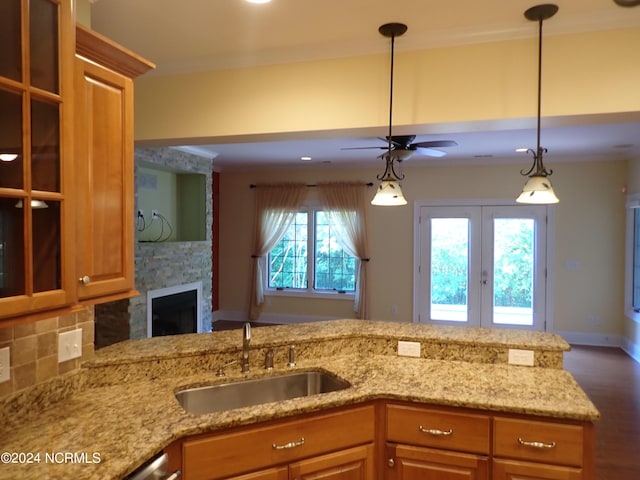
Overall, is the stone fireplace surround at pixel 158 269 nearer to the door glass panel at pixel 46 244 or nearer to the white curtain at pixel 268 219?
the white curtain at pixel 268 219

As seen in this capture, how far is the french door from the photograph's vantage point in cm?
632

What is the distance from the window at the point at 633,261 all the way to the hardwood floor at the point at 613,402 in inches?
25.4

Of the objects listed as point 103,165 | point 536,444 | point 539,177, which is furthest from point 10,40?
point 536,444

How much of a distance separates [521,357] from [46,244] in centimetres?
231

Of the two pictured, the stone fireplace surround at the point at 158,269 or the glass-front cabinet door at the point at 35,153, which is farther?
the stone fireplace surround at the point at 158,269

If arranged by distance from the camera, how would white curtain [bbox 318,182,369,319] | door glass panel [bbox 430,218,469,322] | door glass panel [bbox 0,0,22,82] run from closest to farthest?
door glass panel [bbox 0,0,22,82] → door glass panel [bbox 430,218,469,322] → white curtain [bbox 318,182,369,319]

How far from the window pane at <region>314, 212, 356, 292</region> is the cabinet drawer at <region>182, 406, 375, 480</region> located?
523 cm

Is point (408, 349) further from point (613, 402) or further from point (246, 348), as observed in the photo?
point (613, 402)

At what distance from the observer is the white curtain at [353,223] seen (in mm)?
6945

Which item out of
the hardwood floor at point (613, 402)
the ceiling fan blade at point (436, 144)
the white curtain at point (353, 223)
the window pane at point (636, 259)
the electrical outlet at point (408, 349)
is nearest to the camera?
the electrical outlet at point (408, 349)

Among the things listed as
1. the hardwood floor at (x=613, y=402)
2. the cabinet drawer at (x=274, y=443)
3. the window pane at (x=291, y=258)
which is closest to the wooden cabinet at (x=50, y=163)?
the cabinet drawer at (x=274, y=443)

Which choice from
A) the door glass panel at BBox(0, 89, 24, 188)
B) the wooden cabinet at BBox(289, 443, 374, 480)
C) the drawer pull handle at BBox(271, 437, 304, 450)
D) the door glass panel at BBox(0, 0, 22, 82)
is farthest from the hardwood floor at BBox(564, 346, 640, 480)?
the door glass panel at BBox(0, 0, 22, 82)

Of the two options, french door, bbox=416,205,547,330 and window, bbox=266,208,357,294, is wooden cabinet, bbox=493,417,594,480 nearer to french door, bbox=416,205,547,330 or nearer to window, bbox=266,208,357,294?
french door, bbox=416,205,547,330

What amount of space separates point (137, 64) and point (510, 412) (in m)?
2.14
